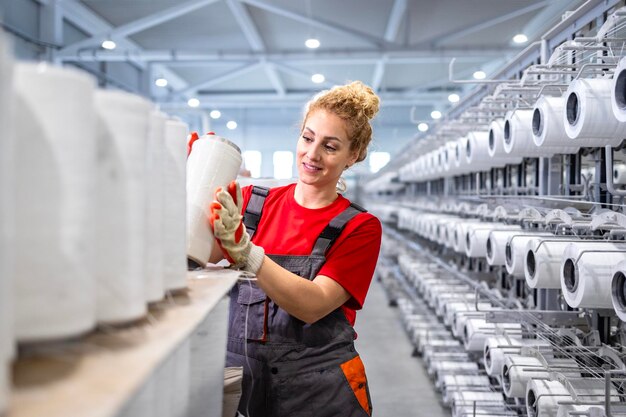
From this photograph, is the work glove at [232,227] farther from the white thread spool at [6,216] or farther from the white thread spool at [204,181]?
the white thread spool at [6,216]

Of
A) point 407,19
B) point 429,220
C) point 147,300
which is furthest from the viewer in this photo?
point 407,19

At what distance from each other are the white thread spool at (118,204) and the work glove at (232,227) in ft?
1.66

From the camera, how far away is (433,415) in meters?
3.89

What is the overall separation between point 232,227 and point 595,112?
3.97 feet

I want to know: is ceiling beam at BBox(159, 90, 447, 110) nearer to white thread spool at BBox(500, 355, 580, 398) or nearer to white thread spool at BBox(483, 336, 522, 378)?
white thread spool at BBox(483, 336, 522, 378)

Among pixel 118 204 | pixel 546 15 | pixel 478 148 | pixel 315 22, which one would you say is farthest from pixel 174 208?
pixel 546 15

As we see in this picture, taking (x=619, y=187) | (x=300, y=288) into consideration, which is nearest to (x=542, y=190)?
(x=619, y=187)

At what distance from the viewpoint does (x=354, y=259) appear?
1.58 m

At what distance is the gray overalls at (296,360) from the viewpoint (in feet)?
5.16

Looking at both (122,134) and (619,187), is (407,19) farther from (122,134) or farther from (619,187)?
(122,134)

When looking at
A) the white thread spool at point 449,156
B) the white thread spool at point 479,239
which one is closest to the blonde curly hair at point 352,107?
the white thread spool at point 479,239

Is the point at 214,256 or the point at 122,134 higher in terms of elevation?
the point at 122,134

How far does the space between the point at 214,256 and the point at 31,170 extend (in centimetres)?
96

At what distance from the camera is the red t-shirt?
5.16 feet
